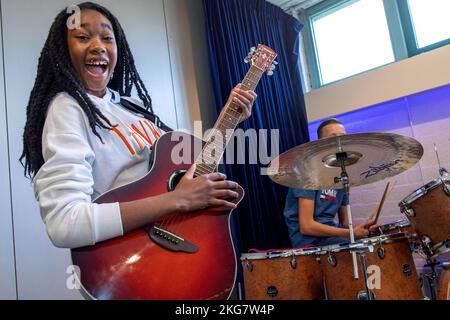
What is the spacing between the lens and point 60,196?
0.97 meters

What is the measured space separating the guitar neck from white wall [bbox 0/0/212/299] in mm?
1095

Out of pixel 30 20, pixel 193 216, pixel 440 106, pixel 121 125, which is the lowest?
pixel 193 216

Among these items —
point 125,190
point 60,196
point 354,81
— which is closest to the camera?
point 60,196

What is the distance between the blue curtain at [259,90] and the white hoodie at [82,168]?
5.27ft

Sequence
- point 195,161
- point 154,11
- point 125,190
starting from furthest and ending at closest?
point 154,11 → point 195,161 → point 125,190

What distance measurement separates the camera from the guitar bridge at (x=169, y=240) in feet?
3.41

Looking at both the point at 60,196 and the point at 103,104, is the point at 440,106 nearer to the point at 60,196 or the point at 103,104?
the point at 103,104

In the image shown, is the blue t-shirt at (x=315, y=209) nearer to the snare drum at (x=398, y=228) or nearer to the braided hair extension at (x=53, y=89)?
the snare drum at (x=398, y=228)

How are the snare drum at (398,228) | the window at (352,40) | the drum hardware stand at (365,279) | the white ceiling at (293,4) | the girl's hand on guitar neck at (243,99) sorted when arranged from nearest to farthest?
the girl's hand on guitar neck at (243,99), the drum hardware stand at (365,279), the snare drum at (398,228), the window at (352,40), the white ceiling at (293,4)

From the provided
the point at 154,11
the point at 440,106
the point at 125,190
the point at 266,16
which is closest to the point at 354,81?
the point at 440,106

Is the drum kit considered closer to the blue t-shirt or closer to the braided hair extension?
the blue t-shirt

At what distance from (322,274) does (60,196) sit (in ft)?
4.67

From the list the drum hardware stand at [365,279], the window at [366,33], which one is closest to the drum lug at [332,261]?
the drum hardware stand at [365,279]

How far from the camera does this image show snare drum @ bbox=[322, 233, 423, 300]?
1777mm
